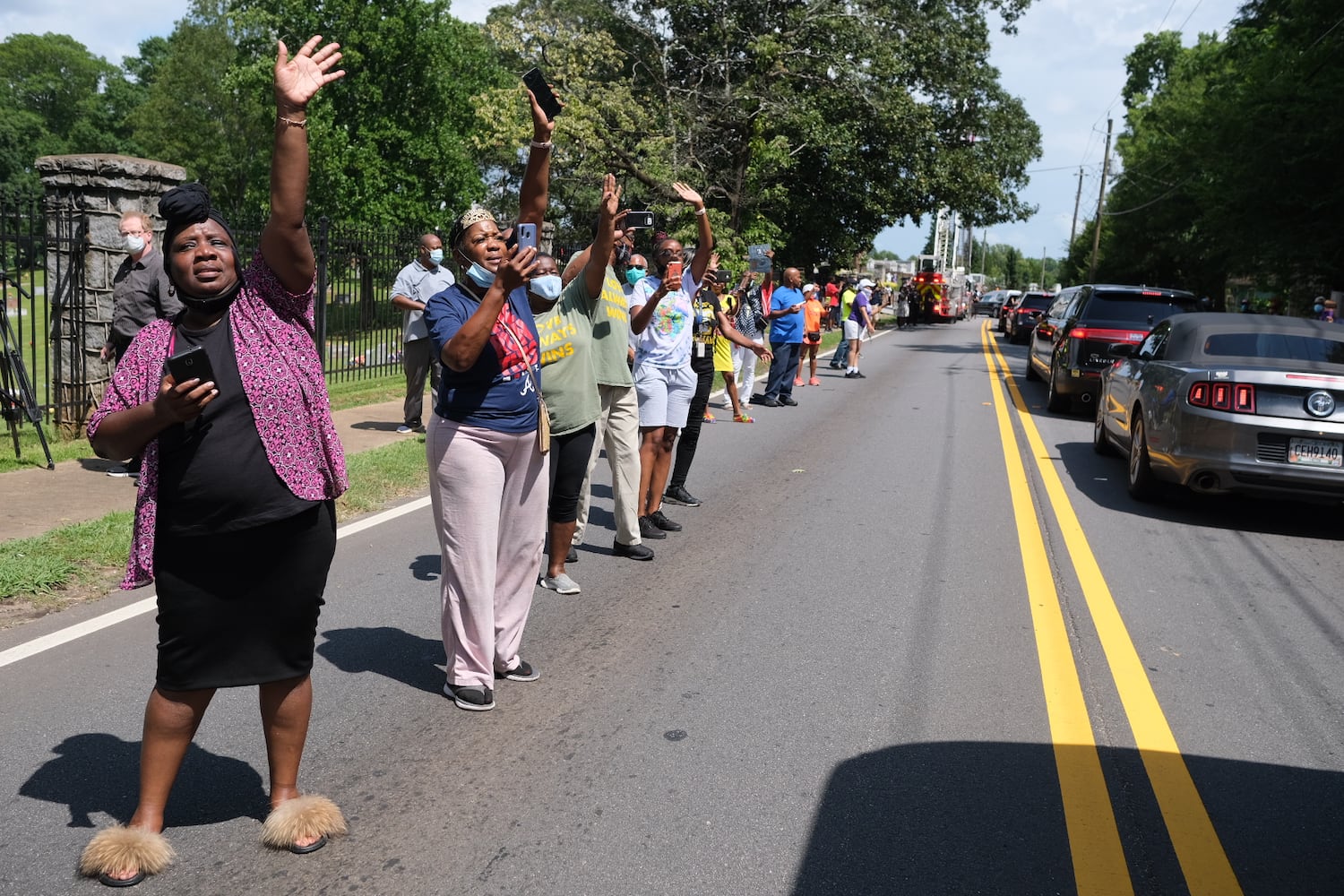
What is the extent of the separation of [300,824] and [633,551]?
3.81 m

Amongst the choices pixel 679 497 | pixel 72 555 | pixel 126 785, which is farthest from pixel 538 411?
pixel 679 497

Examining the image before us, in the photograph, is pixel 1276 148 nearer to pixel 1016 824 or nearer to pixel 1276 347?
pixel 1276 347

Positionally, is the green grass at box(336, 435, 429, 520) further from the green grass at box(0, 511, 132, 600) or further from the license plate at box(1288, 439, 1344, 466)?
the license plate at box(1288, 439, 1344, 466)

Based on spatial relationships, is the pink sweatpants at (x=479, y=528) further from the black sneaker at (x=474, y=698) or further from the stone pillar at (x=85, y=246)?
the stone pillar at (x=85, y=246)

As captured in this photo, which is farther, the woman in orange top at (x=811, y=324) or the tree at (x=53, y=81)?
the tree at (x=53, y=81)

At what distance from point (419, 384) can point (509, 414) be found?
7.20m

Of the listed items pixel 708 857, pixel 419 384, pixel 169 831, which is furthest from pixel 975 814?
pixel 419 384

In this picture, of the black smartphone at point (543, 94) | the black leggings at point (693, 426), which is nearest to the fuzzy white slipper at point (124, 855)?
the black smartphone at point (543, 94)

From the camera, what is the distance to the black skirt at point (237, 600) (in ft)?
10.3

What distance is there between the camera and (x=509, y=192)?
44.1 m

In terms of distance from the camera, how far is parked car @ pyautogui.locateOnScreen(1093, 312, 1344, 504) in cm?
812

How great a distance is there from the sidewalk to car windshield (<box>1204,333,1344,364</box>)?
22.6 ft

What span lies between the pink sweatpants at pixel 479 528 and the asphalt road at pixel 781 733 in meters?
0.30

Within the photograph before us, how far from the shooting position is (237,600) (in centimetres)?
320
